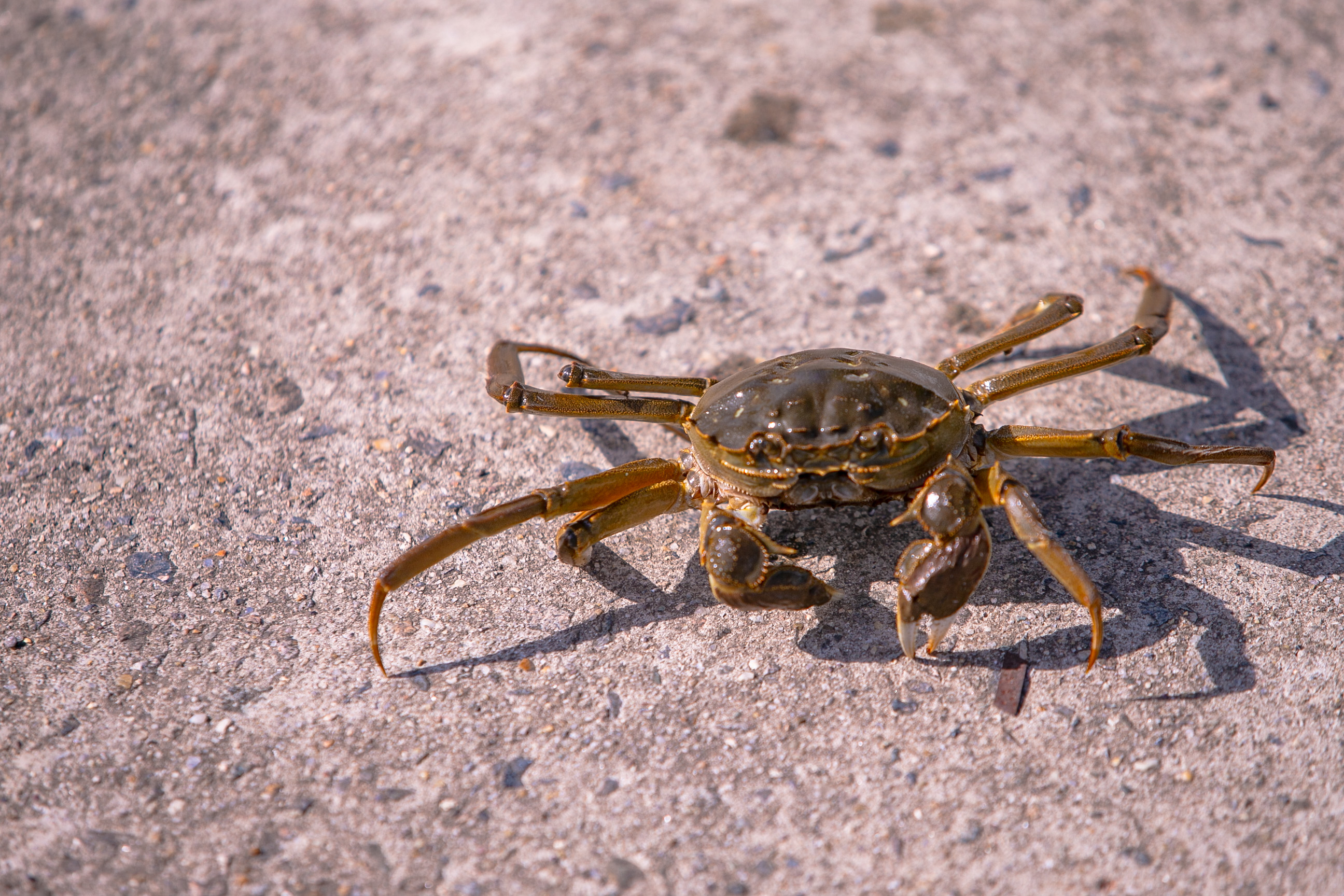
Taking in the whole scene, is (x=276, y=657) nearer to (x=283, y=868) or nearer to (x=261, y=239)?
(x=283, y=868)

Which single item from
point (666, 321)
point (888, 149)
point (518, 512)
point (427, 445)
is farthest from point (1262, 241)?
point (427, 445)

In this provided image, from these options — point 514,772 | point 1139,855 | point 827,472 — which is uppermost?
point 827,472

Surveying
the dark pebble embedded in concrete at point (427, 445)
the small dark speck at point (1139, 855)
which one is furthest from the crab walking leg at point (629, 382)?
the small dark speck at point (1139, 855)

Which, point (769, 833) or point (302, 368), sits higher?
point (302, 368)

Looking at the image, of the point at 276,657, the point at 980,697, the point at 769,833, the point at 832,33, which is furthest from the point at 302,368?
the point at 832,33

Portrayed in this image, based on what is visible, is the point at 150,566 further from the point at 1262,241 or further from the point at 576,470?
the point at 1262,241

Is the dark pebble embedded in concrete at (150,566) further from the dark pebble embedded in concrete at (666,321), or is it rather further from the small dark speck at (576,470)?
the dark pebble embedded in concrete at (666,321)
